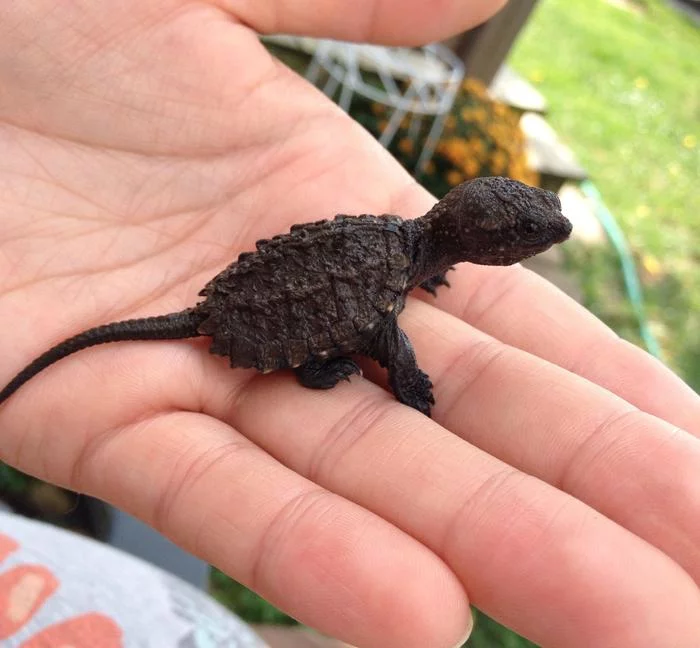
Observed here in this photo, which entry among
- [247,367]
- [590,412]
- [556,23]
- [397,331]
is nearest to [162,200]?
[247,367]

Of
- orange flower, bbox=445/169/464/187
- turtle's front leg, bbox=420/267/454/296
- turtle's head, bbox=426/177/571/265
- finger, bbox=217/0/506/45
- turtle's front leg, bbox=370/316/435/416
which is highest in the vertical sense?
finger, bbox=217/0/506/45

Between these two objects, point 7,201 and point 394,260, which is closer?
point 394,260

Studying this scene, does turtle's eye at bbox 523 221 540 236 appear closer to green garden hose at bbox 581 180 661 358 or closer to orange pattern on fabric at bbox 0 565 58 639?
orange pattern on fabric at bbox 0 565 58 639

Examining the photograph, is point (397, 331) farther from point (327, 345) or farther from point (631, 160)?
point (631, 160)

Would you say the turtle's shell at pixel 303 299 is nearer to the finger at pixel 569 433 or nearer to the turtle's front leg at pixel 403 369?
the turtle's front leg at pixel 403 369

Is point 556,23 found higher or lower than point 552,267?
higher

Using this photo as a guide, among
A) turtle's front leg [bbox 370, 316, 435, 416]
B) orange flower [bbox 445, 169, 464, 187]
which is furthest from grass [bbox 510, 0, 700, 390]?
turtle's front leg [bbox 370, 316, 435, 416]

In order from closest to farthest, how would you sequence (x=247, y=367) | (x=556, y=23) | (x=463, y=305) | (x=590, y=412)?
(x=590, y=412), (x=247, y=367), (x=463, y=305), (x=556, y=23)

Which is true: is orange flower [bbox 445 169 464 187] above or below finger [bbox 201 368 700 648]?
below

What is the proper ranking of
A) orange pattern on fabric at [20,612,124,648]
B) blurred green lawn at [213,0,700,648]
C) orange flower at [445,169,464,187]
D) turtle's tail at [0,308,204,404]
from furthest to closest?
blurred green lawn at [213,0,700,648], orange flower at [445,169,464,187], orange pattern on fabric at [20,612,124,648], turtle's tail at [0,308,204,404]
